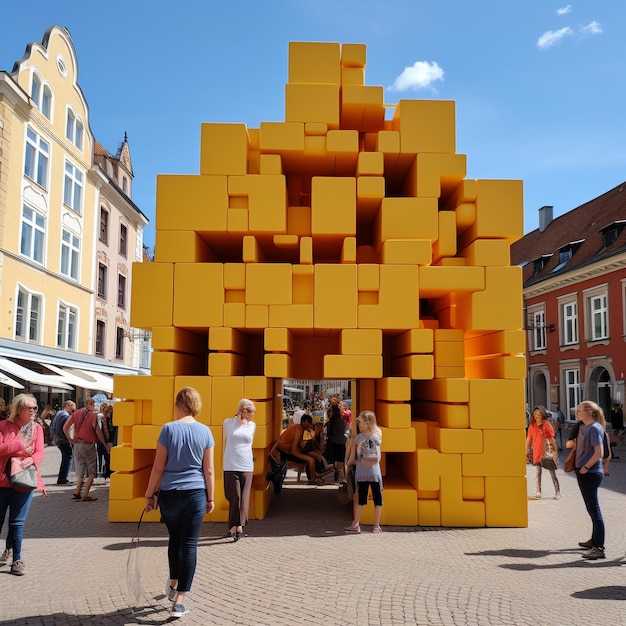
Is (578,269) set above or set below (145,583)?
above

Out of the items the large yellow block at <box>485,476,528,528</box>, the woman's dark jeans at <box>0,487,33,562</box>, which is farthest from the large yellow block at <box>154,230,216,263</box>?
the large yellow block at <box>485,476,528,528</box>

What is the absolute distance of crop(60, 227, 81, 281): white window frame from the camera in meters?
24.9

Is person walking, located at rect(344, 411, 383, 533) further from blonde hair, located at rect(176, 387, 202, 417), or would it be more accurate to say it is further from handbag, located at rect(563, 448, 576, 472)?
blonde hair, located at rect(176, 387, 202, 417)

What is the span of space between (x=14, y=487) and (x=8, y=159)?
17246mm

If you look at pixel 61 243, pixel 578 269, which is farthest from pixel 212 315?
pixel 578 269

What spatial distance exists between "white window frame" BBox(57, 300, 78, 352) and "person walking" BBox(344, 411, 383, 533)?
1948 centimetres

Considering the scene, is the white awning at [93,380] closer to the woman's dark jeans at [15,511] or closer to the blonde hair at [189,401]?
the woman's dark jeans at [15,511]

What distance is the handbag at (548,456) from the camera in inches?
417

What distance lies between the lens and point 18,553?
606 cm

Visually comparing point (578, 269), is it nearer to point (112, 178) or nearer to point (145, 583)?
point (112, 178)

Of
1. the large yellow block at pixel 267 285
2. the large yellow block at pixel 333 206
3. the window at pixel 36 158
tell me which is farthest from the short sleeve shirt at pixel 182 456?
the window at pixel 36 158

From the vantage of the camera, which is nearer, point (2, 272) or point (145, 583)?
point (145, 583)

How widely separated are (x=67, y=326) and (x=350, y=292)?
63.8ft

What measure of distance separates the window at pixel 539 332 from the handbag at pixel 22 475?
30.4m
